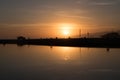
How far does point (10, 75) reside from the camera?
64.1ft

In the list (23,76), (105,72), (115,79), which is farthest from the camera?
(105,72)

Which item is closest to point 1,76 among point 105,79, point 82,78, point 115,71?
point 82,78

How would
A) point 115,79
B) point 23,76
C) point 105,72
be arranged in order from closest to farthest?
point 115,79 → point 23,76 → point 105,72

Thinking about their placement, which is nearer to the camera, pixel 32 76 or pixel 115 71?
pixel 32 76

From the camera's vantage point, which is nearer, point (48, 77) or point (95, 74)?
point (48, 77)

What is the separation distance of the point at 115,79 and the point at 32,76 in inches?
203

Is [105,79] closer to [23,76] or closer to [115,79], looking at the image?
[115,79]

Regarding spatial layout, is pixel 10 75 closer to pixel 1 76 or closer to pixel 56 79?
pixel 1 76

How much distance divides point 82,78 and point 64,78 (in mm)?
1093

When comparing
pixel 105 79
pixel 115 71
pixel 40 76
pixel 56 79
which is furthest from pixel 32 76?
pixel 115 71

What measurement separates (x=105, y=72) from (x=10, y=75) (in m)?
6.48

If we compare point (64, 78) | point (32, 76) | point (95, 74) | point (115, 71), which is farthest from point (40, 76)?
point (115, 71)

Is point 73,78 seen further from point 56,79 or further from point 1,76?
point 1,76

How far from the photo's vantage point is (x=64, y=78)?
18.3m
